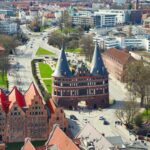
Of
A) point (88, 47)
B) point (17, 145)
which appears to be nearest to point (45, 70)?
point (88, 47)

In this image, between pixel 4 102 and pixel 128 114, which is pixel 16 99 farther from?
pixel 128 114

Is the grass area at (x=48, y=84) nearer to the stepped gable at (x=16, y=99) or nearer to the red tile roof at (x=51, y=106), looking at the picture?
the red tile roof at (x=51, y=106)

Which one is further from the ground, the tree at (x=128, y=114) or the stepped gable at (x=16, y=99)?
the stepped gable at (x=16, y=99)

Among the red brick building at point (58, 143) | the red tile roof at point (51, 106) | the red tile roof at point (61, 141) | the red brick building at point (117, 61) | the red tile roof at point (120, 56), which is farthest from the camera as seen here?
the red tile roof at point (120, 56)

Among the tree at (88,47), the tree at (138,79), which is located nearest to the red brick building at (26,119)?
the tree at (138,79)

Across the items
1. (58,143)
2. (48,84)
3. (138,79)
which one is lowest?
(48,84)

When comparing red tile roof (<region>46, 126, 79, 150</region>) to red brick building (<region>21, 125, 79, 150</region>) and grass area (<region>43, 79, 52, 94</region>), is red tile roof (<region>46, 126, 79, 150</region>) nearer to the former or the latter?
red brick building (<region>21, 125, 79, 150</region>)

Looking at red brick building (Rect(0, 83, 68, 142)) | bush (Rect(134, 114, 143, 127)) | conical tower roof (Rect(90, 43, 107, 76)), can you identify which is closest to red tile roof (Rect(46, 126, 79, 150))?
red brick building (Rect(0, 83, 68, 142))

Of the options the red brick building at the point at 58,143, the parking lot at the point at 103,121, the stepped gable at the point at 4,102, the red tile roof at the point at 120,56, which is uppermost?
the red brick building at the point at 58,143
